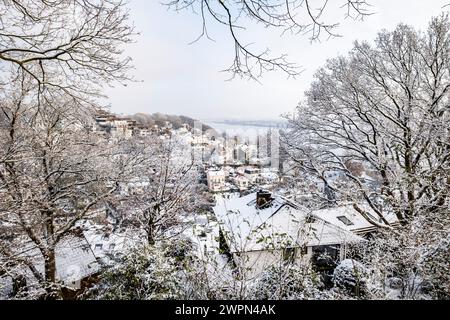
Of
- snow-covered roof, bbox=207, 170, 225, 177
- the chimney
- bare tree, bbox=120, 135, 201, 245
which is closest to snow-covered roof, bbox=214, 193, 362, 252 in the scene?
the chimney

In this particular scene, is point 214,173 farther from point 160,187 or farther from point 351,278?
point 351,278

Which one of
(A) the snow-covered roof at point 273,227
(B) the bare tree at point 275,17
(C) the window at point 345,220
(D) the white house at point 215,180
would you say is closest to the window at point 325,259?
(A) the snow-covered roof at point 273,227

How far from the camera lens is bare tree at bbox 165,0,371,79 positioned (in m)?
2.24

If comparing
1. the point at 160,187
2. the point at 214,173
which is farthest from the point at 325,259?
the point at 214,173

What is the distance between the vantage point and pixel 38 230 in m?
6.16

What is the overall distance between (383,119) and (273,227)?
5.10 m

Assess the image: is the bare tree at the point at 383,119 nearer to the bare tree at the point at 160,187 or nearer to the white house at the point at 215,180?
the bare tree at the point at 160,187

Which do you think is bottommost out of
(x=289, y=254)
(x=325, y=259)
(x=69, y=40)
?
(x=325, y=259)

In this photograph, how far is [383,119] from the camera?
732cm

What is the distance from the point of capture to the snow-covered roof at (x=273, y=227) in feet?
10.5

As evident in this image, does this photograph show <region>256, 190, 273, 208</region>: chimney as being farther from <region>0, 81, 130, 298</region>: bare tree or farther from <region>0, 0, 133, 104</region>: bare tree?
<region>0, 0, 133, 104</region>: bare tree

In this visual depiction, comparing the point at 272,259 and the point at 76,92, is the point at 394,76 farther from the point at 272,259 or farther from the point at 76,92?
the point at 76,92

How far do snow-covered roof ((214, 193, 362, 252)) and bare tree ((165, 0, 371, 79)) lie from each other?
1.90 metres
